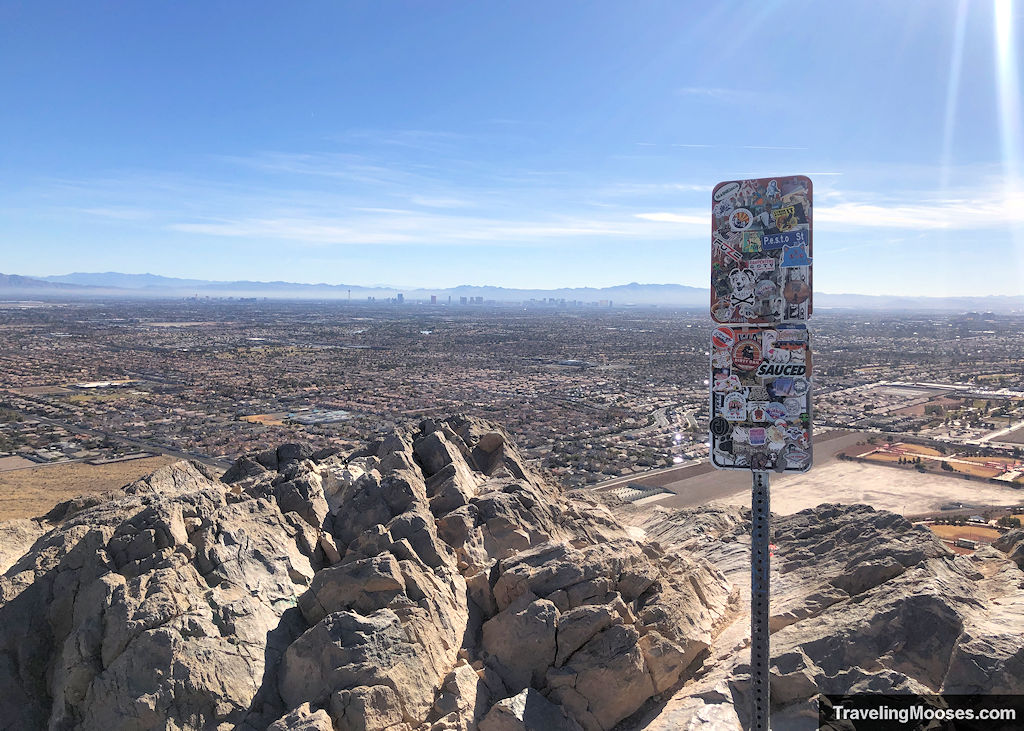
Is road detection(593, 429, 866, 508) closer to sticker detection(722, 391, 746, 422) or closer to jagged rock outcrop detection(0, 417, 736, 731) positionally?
jagged rock outcrop detection(0, 417, 736, 731)

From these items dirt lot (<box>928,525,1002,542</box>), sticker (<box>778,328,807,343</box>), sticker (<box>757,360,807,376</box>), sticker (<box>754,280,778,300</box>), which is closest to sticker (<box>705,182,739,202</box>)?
sticker (<box>754,280,778,300</box>)

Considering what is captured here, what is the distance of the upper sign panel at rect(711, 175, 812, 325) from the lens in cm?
759

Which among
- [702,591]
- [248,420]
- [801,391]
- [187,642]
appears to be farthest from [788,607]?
[248,420]

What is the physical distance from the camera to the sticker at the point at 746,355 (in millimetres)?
7820

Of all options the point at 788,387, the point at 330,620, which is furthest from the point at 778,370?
the point at 330,620

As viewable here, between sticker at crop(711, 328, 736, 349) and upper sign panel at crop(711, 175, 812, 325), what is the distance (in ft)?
0.40

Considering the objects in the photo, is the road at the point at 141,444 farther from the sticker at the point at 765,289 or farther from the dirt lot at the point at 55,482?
the sticker at the point at 765,289

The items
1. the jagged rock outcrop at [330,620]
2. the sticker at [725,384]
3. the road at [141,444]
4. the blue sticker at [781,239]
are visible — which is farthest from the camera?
the road at [141,444]

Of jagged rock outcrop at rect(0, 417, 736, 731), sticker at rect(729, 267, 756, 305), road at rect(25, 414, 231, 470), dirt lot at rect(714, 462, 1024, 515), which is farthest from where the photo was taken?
road at rect(25, 414, 231, 470)

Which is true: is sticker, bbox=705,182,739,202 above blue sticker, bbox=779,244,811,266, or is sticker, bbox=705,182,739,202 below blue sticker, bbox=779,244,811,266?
above

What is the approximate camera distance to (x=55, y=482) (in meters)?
45.1

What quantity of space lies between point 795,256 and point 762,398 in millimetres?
1677

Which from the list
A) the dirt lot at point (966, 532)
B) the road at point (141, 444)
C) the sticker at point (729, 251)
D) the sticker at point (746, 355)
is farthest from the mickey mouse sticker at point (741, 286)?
the road at point (141, 444)

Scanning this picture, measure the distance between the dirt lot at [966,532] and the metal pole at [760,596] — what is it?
27.3m
